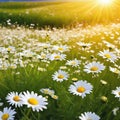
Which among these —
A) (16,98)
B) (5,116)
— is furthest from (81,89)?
(5,116)

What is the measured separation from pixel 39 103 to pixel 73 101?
102 cm

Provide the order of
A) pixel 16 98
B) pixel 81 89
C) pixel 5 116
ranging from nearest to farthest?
1. pixel 5 116
2. pixel 16 98
3. pixel 81 89

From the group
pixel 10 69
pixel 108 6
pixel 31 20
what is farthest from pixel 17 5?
pixel 10 69

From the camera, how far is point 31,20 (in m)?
25.4

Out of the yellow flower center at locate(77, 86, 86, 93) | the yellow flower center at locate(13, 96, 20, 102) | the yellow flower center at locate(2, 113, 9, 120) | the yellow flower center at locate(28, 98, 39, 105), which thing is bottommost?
the yellow flower center at locate(77, 86, 86, 93)

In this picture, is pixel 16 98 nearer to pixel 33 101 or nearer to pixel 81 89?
pixel 33 101

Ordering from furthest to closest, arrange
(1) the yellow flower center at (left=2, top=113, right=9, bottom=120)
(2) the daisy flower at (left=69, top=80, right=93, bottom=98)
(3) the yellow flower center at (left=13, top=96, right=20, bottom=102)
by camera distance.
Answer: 1. (2) the daisy flower at (left=69, top=80, right=93, bottom=98)
2. (3) the yellow flower center at (left=13, top=96, right=20, bottom=102)
3. (1) the yellow flower center at (left=2, top=113, right=9, bottom=120)

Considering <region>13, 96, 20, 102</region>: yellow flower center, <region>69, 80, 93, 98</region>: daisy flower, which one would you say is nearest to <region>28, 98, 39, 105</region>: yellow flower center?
<region>13, 96, 20, 102</region>: yellow flower center

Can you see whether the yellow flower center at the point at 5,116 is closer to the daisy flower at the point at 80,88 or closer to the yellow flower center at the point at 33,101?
the yellow flower center at the point at 33,101

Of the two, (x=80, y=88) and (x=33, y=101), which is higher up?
(x=33, y=101)

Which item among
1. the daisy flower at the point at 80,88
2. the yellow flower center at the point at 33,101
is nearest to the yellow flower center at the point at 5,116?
the yellow flower center at the point at 33,101

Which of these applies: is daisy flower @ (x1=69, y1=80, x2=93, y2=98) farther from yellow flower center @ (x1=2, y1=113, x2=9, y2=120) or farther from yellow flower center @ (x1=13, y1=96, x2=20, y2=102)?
yellow flower center @ (x1=2, y1=113, x2=9, y2=120)

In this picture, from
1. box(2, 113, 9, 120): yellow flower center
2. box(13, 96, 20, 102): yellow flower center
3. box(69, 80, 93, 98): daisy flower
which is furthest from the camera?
box(69, 80, 93, 98): daisy flower

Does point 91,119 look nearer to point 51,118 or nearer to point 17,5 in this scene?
point 51,118
